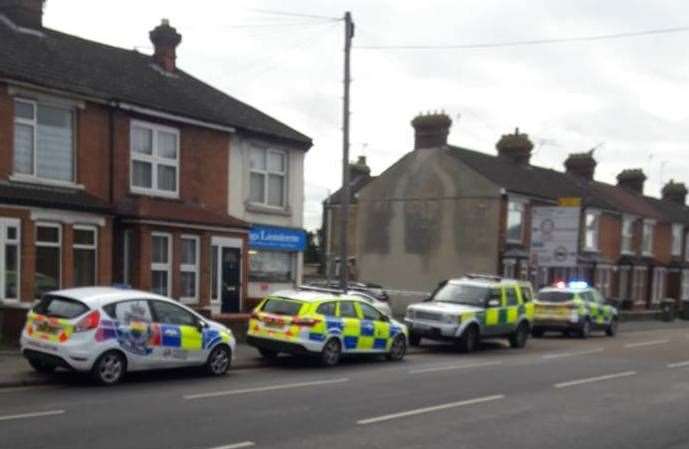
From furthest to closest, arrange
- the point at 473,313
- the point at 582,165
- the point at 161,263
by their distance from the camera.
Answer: the point at 582,165
the point at 473,313
the point at 161,263

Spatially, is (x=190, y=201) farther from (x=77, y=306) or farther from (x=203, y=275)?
(x=77, y=306)

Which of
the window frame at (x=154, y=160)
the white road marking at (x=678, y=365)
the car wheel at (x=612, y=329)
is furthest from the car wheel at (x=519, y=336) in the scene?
the window frame at (x=154, y=160)

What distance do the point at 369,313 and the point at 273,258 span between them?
855 cm

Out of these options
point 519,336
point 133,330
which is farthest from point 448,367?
point 133,330

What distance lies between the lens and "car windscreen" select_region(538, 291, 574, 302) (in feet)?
91.3

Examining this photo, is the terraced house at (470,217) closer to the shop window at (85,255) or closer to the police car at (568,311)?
the police car at (568,311)

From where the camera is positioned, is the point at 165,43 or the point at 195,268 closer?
the point at 195,268

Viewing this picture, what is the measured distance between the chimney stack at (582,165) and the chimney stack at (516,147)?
6954mm

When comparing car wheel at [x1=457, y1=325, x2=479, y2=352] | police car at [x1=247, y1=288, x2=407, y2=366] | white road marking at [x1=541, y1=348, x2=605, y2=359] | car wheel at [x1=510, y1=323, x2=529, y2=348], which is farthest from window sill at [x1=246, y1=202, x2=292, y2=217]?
white road marking at [x1=541, y1=348, x2=605, y2=359]

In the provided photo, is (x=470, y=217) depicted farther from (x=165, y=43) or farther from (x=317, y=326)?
(x=317, y=326)

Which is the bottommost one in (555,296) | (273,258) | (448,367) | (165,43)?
(448,367)

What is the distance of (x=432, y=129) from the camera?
128 feet

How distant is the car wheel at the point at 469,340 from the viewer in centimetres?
2059

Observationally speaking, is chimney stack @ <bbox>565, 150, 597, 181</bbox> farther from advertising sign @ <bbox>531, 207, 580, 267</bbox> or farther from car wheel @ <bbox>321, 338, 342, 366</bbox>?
car wheel @ <bbox>321, 338, 342, 366</bbox>
